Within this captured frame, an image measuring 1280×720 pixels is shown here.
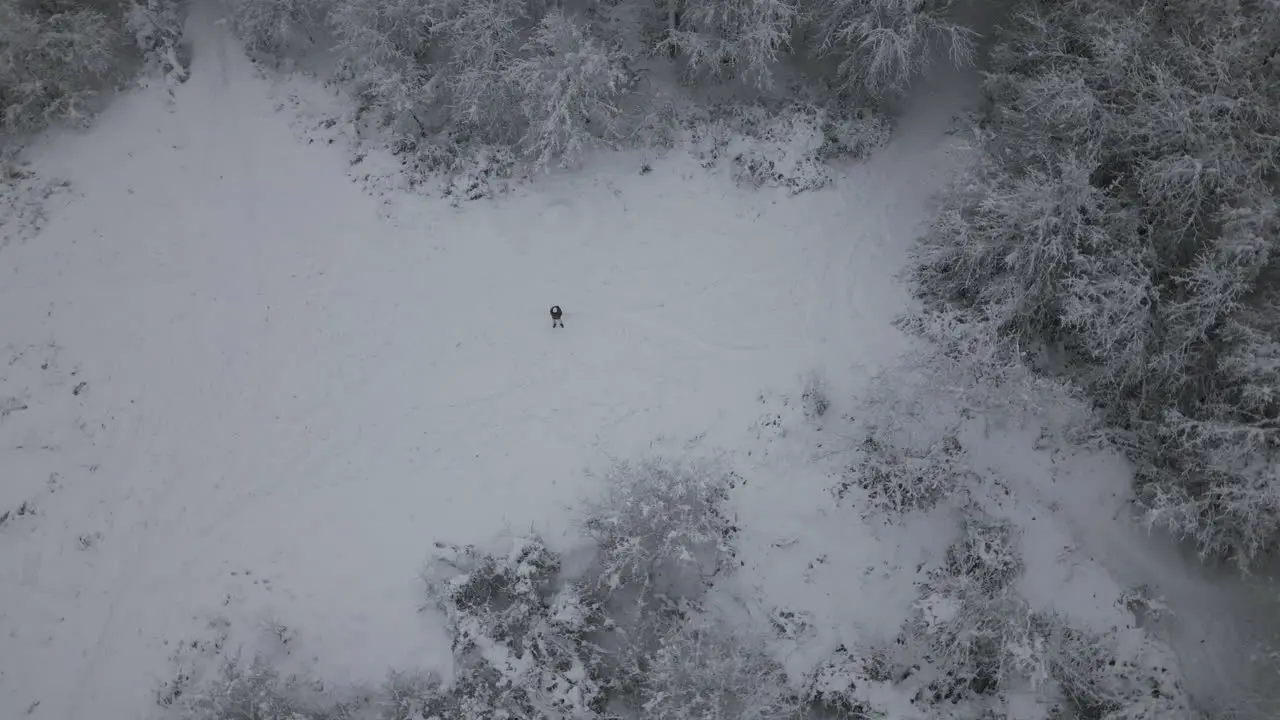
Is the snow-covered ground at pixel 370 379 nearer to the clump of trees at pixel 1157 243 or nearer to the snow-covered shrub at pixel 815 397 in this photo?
the snow-covered shrub at pixel 815 397

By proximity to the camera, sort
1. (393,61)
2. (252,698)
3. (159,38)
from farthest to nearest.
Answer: (159,38) < (393,61) < (252,698)

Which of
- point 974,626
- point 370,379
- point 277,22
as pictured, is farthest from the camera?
point 277,22

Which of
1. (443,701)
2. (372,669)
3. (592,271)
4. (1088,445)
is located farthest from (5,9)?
(1088,445)

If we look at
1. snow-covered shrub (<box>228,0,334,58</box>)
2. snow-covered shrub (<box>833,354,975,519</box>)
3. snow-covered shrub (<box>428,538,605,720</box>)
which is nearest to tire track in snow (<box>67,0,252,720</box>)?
snow-covered shrub (<box>428,538,605,720</box>)

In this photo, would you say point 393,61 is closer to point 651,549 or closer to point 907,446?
point 651,549

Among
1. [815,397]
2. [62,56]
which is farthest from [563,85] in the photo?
[62,56]

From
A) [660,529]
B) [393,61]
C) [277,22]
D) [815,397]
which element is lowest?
[660,529]

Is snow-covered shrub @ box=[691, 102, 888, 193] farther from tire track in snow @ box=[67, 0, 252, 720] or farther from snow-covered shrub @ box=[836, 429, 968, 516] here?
tire track in snow @ box=[67, 0, 252, 720]
